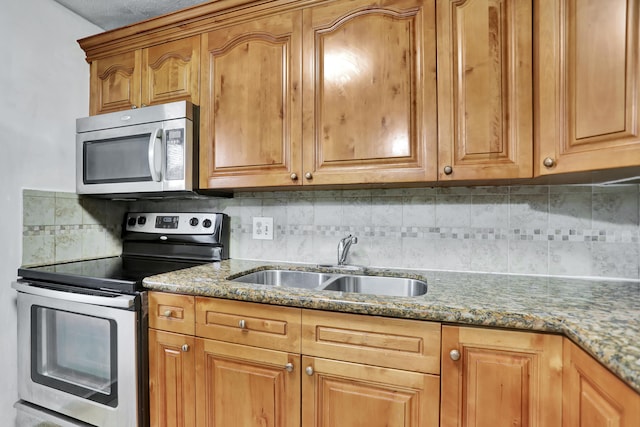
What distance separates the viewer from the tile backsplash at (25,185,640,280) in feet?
4.48

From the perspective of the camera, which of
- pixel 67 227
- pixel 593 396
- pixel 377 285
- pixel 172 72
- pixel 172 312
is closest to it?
pixel 593 396

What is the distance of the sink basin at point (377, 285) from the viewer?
1.53 m

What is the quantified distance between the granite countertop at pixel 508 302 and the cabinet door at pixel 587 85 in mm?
421

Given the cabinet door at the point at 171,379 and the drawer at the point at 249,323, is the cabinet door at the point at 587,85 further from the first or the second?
the cabinet door at the point at 171,379

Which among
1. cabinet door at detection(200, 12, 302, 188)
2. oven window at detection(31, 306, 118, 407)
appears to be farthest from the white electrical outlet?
oven window at detection(31, 306, 118, 407)

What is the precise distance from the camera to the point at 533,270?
57.2 inches

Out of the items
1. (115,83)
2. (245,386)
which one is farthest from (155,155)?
(245,386)

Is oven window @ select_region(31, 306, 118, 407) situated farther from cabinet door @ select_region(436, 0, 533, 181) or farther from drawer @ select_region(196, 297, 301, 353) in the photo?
cabinet door @ select_region(436, 0, 533, 181)

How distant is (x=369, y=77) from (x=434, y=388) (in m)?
1.15

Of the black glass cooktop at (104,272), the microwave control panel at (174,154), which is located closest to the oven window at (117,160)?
the microwave control panel at (174,154)

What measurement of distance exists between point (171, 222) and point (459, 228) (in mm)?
1591

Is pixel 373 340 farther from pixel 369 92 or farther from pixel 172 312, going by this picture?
pixel 369 92

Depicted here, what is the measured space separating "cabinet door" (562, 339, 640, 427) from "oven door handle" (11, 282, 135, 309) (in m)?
1.47

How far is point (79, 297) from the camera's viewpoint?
1.41 metres
